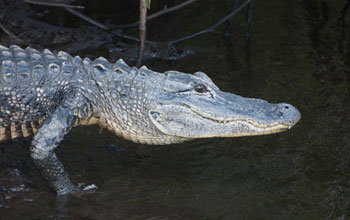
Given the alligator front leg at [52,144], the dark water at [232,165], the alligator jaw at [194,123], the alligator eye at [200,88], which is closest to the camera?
the alligator front leg at [52,144]

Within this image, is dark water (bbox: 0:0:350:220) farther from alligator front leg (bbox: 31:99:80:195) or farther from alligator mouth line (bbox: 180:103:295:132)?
alligator mouth line (bbox: 180:103:295:132)

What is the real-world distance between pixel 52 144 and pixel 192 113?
1.22m

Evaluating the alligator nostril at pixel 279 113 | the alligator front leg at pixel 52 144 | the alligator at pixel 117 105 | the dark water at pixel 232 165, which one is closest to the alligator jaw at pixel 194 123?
the alligator at pixel 117 105

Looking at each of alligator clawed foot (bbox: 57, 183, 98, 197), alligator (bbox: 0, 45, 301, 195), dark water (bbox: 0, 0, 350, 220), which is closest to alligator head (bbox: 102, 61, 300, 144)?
alligator (bbox: 0, 45, 301, 195)

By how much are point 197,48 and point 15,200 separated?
13.5ft

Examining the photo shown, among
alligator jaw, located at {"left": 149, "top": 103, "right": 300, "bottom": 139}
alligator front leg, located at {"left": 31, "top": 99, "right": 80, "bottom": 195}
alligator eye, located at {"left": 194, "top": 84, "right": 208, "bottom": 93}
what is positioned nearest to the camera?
alligator front leg, located at {"left": 31, "top": 99, "right": 80, "bottom": 195}

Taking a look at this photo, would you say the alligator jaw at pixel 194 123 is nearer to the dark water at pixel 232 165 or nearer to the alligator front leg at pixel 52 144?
the dark water at pixel 232 165

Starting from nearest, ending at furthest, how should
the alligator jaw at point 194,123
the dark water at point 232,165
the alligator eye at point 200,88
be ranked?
the dark water at point 232,165
the alligator jaw at point 194,123
the alligator eye at point 200,88

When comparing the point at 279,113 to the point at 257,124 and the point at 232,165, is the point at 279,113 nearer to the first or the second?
the point at 257,124

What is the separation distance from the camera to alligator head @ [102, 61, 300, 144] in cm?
403

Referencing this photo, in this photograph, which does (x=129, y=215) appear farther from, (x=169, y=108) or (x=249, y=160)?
(x=249, y=160)

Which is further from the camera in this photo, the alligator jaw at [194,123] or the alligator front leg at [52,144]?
the alligator jaw at [194,123]

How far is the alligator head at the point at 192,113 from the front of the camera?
13.2 ft

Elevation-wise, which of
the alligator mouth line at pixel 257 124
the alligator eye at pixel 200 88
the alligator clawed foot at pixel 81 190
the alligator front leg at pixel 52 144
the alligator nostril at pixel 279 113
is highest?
the alligator eye at pixel 200 88
